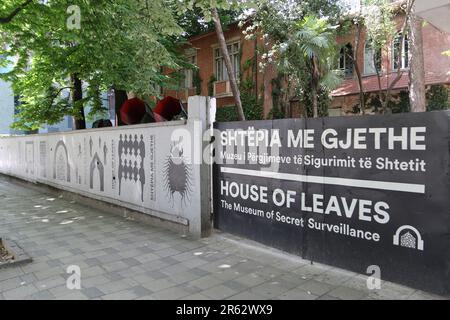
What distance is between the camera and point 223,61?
82.0 ft

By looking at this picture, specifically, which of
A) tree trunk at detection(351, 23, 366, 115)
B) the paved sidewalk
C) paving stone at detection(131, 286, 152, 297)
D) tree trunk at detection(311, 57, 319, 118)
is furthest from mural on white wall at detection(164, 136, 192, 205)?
tree trunk at detection(351, 23, 366, 115)

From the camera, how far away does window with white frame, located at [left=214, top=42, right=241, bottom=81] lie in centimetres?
2380

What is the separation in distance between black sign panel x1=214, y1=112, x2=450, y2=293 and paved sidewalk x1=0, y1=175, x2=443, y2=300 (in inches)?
10.3

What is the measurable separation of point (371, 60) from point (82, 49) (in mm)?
14103

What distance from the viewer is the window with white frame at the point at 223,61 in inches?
937

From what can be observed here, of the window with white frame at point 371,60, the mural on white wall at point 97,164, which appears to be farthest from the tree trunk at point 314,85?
the mural on white wall at point 97,164

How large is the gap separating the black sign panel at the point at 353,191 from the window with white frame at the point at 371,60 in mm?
14465

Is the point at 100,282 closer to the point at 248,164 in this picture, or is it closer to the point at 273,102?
the point at 248,164

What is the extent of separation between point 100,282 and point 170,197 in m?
2.55

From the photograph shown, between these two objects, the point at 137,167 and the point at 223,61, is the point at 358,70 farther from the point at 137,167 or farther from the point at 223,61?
the point at 137,167

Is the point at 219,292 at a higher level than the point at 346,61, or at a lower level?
lower

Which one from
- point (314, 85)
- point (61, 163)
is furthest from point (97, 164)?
point (314, 85)

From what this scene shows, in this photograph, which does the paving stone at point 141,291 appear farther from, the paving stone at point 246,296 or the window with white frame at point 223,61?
the window with white frame at point 223,61

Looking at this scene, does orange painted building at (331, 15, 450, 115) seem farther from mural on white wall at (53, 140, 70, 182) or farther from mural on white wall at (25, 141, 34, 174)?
mural on white wall at (25, 141, 34, 174)
